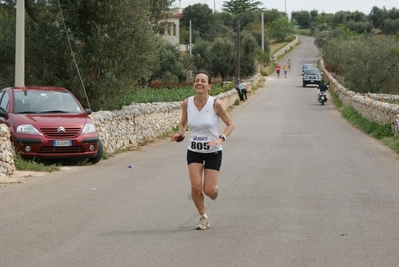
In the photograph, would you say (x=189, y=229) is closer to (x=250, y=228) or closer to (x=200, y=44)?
(x=250, y=228)

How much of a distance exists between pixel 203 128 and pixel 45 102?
27.8 ft

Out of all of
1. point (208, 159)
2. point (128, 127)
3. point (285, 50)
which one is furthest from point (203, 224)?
point (285, 50)

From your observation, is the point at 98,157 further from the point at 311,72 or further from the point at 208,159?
the point at 311,72

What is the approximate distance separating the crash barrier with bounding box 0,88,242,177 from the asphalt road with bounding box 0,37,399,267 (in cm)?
66

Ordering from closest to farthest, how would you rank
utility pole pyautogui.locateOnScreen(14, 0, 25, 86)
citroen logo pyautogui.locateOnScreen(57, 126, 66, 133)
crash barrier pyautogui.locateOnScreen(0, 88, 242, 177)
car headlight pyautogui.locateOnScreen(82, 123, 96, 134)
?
crash barrier pyautogui.locateOnScreen(0, 88, 242, 177) → citroen logo pyautogui.locateOnScreen(57, 126, 66, 133) → car headlight pyautogui.locateOnScreen(82, 123, 96, 134) → utility pole pyautogui.locateOnScreen(14, 0, 25, 86)

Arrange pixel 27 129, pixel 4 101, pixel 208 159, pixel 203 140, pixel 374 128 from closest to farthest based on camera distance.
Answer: pixel 203 140 → pixel 208 159 → pixel 27 129 → pixel 4 101 → pixel 374 128

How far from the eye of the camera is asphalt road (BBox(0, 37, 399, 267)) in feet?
22.8

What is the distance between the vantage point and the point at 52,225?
8484mm

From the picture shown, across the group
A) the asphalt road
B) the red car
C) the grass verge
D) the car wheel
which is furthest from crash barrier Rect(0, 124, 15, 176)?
the grass verge

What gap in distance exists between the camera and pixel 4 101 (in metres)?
15.8

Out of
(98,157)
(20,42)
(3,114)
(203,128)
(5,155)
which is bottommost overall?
(98,157)

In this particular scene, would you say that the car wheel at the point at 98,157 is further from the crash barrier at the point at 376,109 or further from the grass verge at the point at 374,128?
the crash barrier at the point at 376,109

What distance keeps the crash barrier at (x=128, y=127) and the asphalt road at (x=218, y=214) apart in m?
0.66

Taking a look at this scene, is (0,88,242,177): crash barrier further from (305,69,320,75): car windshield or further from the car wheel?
(305,69,320,75): car windshield
